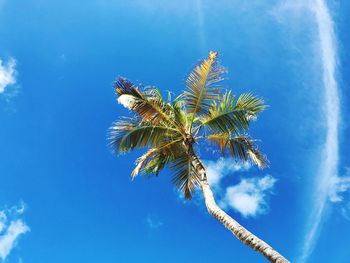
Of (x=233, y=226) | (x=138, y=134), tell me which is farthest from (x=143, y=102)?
(x=233, y=226)

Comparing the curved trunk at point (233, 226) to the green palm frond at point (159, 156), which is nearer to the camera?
the curved trunk at point (233, 226)

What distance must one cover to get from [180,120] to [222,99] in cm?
172

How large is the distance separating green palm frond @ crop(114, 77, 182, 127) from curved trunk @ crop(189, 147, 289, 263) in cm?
164

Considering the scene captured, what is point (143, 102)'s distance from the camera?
13.1 meters

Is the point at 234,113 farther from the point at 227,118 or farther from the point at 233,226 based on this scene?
the point at 233,226

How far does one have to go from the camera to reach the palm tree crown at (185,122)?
1305 cm

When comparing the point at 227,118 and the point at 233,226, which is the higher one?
the point at 227,118

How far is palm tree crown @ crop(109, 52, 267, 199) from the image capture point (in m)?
13.1

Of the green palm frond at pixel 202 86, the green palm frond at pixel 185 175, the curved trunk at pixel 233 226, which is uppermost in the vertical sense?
the green palm frond at pixel 202 86

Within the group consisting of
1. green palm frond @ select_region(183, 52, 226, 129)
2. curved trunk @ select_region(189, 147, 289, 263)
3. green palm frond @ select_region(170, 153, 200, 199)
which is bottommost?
curved trunk @ select_region(189, 147, 289, 263)

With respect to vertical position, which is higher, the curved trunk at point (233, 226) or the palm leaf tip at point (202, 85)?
the palm leaf tip at point (202, 85)

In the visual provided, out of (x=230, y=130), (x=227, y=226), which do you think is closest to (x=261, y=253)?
(x=227, y=226)

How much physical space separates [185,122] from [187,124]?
0.10 meters

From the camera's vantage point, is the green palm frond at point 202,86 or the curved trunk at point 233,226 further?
the green palm frond at point 202,86
